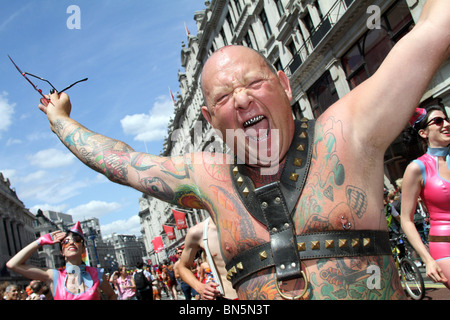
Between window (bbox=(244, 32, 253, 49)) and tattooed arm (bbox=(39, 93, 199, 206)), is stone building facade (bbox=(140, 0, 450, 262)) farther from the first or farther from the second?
tattooed arm (bbox=(39, 93, 199, 206))

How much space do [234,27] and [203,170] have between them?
27.1 metres

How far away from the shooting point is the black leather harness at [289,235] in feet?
4.40

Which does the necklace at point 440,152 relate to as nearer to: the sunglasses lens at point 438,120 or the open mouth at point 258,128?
the sunglasses lens at point 438,120

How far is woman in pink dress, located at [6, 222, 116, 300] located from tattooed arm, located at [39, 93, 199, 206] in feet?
9.93

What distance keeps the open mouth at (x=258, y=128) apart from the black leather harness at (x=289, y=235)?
123 millimetres

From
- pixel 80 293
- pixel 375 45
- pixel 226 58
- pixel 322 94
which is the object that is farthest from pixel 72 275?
pixel 322 94

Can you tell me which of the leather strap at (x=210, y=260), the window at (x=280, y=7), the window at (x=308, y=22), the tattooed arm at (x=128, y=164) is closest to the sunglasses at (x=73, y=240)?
the leather strap at (x=210, y=260)

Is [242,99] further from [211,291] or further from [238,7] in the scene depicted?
[238,7]

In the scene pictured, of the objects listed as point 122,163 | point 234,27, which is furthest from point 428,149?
point 234,27

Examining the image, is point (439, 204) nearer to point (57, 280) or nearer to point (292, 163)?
point (292, 163)

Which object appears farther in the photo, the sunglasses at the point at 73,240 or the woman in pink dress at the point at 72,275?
the sunglasses at the point at 73,240

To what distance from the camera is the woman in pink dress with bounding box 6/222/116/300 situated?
4506mm

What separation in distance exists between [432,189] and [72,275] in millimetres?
3988

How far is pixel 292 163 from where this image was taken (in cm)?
147
